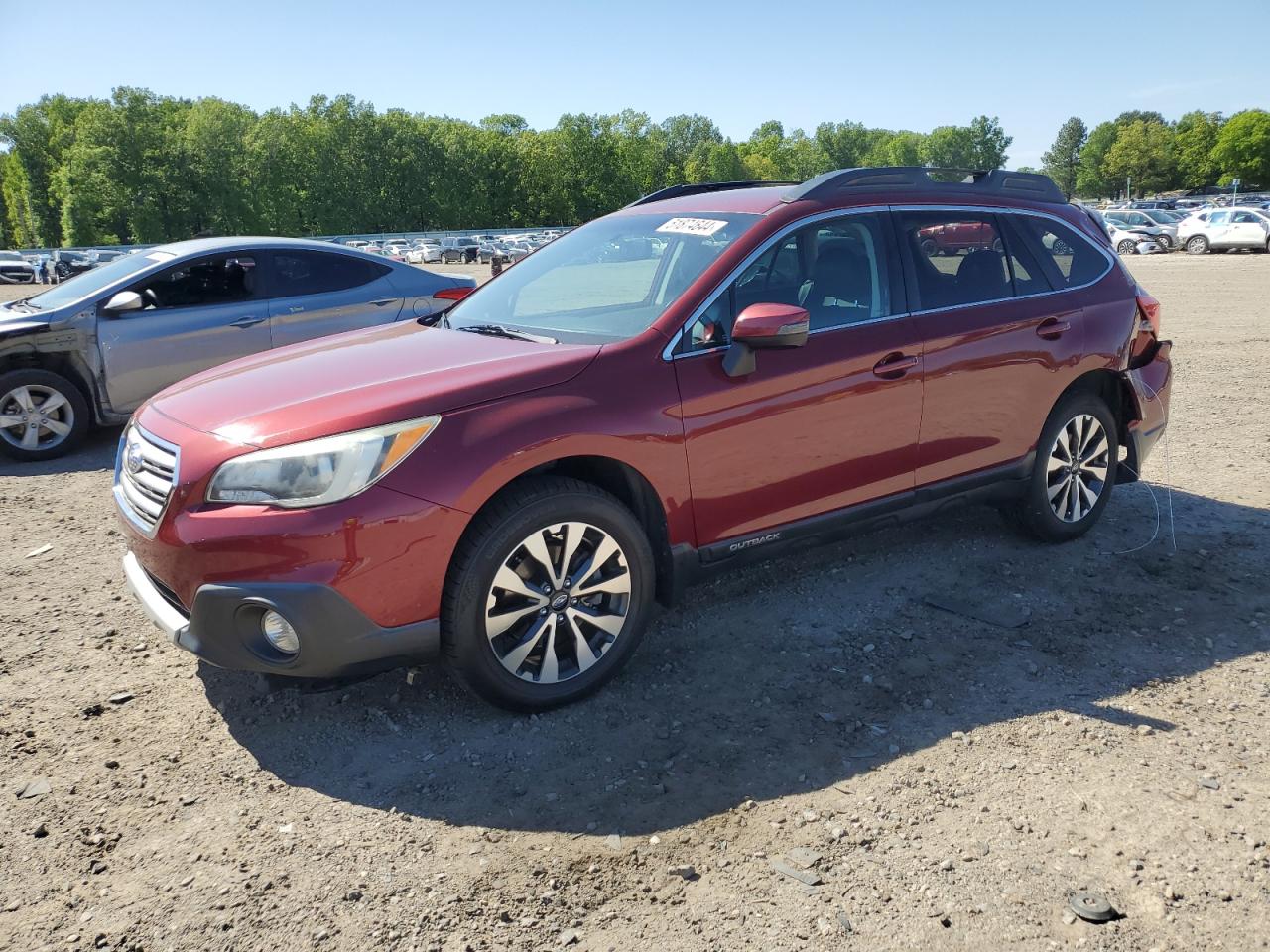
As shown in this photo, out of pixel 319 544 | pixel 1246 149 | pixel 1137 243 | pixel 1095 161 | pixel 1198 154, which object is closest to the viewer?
pixel 319 544

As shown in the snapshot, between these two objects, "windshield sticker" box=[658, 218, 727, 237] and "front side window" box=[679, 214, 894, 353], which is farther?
"windshield sticker" box=[658, 218, 727, 237]

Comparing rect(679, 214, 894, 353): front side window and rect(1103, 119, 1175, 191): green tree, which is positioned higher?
rect(1103, 119, 1175, 191): green tree

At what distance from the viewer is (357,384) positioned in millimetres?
3500

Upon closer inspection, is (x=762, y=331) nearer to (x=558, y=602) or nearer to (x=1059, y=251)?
(x=558, y=602)

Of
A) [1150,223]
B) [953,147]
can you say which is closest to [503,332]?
[1150,223]

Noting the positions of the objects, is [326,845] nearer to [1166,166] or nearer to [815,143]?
[1166,166]

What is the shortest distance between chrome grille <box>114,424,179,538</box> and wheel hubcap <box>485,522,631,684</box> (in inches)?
46.2

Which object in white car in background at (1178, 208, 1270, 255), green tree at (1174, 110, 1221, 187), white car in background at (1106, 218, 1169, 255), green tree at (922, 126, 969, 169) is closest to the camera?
white car in background at (1178, 208, 1270, 255)

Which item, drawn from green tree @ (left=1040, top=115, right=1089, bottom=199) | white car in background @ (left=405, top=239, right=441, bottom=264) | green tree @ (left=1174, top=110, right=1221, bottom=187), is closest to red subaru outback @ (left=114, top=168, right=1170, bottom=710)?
white car in background @ (left=405, top=239, right=441, bottom=264)

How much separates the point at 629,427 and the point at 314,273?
566cm

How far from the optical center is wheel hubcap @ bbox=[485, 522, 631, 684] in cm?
340

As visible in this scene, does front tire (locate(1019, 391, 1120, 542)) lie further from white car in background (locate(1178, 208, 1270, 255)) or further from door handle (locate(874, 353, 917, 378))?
white car in background (locate(1178, 208, 1270, 255))

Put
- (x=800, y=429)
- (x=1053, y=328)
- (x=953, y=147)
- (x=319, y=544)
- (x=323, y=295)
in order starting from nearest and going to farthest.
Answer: (x=319, y=544) → (x=800, y=429) → (x=1053, y=328) → (x=323, y=295) → (x=953, y=147)

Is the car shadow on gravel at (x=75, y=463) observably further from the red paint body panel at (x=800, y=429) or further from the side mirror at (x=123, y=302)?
the red paint body panel at (x=800, y=429)
